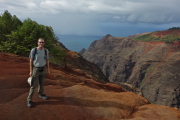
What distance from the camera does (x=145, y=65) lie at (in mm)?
111875

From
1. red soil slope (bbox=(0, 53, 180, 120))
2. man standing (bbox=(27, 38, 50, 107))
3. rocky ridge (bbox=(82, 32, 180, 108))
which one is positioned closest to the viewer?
red soil slope (bbox=(0, 53, 180, 120))

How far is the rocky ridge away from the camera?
8594 cm

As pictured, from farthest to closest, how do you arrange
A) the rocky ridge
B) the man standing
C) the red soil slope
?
the rocky ridge, the man standing, the red soil slope

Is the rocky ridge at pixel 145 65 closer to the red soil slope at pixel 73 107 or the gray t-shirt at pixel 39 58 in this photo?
the red soil slope at pixel 73 107

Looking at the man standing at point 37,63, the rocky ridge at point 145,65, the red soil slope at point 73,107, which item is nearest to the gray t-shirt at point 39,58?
the man standing at point 37,63

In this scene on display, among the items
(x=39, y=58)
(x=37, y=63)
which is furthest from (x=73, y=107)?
(x=39, y=58)

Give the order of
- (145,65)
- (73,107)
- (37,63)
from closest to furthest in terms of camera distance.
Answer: (37,63), (73,107), (145,65)

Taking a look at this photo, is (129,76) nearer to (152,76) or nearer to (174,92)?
(152,76)

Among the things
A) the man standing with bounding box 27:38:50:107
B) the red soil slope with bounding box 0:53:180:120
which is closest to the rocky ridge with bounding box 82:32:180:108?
the red soil slope with bounding box 0:53:180:120

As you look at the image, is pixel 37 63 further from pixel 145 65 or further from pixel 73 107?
pixel 145 65

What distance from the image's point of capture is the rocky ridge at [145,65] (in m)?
85.9

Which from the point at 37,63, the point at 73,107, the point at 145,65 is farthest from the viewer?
the point at 145,65

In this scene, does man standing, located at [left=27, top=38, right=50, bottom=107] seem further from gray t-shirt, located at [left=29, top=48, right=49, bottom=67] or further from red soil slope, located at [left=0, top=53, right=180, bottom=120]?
red soil slope, located at [left=0, top=53, right=180, bottom=120]

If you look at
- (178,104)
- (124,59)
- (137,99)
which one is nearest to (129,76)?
(124,59)
